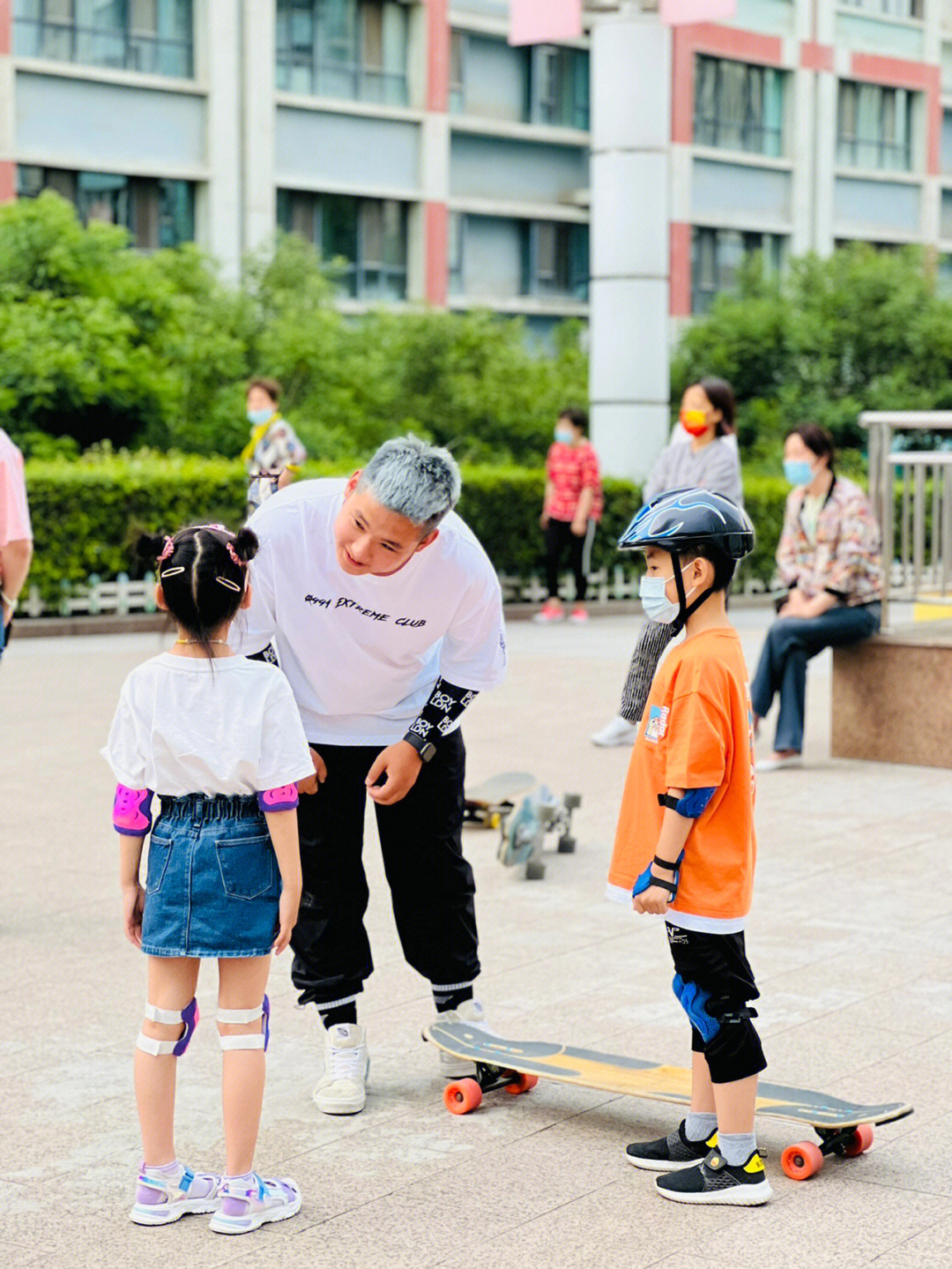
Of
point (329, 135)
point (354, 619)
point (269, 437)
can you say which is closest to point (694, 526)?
point (354, 619)

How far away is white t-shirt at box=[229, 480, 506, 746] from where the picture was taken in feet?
13.3

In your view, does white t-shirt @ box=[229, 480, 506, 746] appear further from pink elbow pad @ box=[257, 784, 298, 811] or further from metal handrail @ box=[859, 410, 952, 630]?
metal handrail @ box=[859, 410, 952, 630]

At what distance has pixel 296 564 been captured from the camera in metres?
4.07

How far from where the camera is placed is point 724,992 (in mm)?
3650

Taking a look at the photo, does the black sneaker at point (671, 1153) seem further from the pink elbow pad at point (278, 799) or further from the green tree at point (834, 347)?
the green tree at point (834, 347)

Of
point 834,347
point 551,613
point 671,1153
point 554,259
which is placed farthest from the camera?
point 554,259

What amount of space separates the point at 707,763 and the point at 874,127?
130 feet

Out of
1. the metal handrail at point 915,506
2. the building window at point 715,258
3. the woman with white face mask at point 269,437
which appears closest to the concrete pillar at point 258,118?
the building window at point 715,258

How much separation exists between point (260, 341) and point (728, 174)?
58.1ft

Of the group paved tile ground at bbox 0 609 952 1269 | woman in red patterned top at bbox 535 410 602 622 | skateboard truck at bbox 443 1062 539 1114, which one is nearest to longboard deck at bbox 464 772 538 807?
paved tile ground at bbox 0 609 952 1269

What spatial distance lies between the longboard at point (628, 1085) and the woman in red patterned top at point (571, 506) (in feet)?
37.8

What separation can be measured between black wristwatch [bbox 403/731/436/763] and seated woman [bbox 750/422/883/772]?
188 inches

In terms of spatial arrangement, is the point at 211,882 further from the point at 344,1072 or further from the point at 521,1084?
the point at 521,1084

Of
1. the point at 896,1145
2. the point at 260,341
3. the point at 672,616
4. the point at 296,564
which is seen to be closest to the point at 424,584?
the point at 296,564
